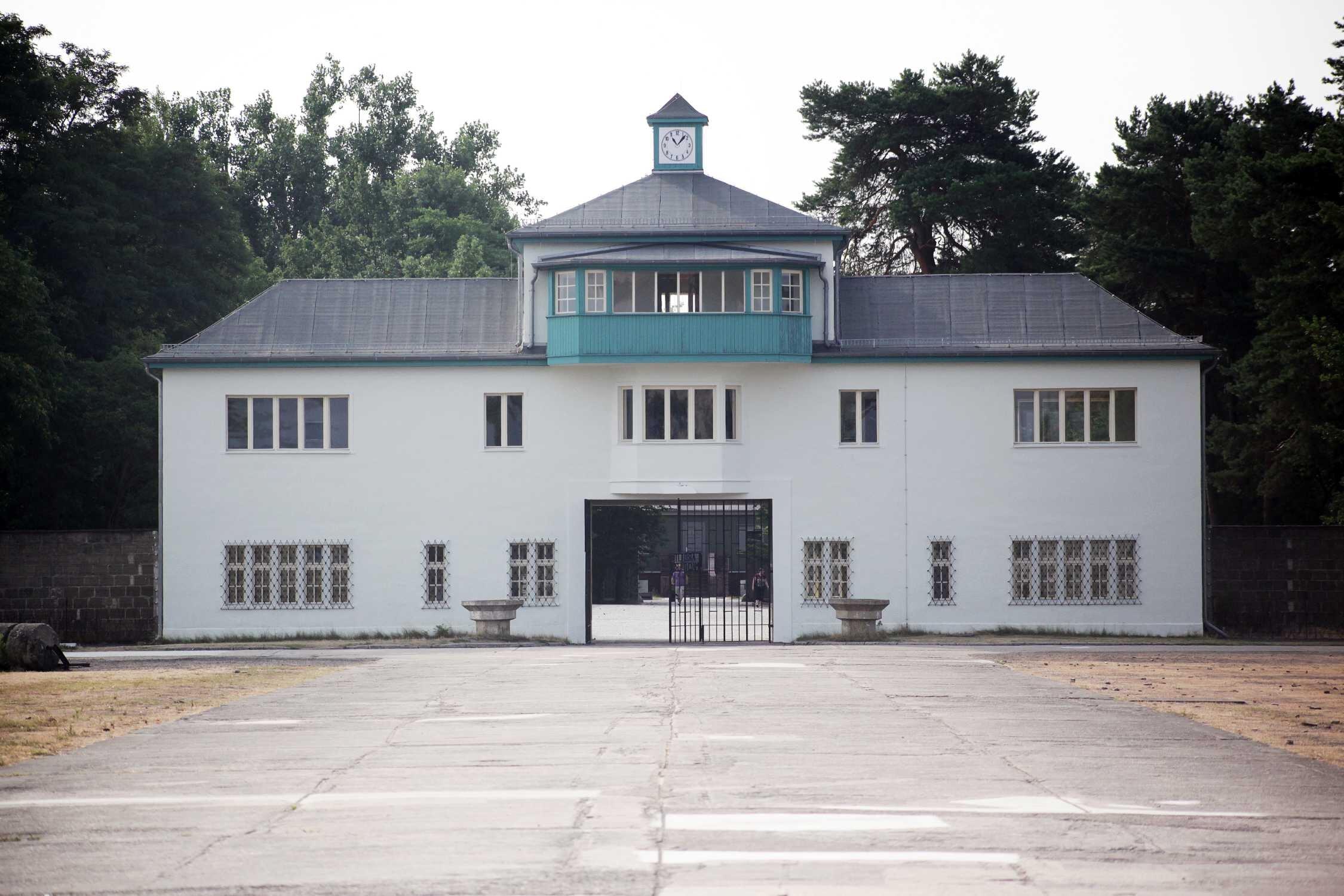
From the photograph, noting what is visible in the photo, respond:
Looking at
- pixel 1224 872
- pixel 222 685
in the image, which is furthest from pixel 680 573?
pixel 1224 872

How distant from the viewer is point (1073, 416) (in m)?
37.9

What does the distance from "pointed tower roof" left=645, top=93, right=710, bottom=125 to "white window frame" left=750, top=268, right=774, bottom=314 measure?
19.7 ft

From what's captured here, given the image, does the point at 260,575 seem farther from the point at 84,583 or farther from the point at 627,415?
the point at 627,415

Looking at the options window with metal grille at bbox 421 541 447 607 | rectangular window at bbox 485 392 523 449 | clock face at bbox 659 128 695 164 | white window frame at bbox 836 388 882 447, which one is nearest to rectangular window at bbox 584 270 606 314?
rectangular window at bbox 485 392 523 449

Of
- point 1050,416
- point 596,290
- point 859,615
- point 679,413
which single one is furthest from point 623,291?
point 1050,416

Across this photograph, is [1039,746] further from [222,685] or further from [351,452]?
[351,452]

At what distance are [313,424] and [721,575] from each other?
22401mm

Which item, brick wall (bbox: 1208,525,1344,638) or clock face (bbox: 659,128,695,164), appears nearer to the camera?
brick wall (bbox: 1208,525,1344,638)

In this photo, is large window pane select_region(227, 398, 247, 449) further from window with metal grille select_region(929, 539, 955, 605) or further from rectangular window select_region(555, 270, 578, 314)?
window with metal grille select_region(929, 539, 955, 605)

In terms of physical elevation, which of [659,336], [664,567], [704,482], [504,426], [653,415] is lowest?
[664,567]

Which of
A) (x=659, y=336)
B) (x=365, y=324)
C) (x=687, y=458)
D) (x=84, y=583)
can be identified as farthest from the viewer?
(x=365, y=324)

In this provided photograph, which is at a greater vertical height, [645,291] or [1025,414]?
[645,291]

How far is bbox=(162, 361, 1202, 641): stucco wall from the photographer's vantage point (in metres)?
37.2

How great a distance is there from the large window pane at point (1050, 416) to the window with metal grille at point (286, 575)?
16108 millimetres
